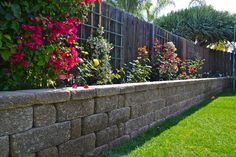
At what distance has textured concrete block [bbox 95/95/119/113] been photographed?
133 inches

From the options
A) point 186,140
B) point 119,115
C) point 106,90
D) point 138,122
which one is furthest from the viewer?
point 138,122

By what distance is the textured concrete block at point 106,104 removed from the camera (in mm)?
3379

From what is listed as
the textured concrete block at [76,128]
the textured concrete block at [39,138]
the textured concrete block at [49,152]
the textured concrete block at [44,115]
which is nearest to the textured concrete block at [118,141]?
the textured concrete block at [76,128]

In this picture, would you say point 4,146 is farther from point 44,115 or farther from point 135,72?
point 135,72

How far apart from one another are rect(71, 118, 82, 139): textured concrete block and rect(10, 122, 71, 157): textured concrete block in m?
0.06

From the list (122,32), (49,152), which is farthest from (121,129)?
(122,32)

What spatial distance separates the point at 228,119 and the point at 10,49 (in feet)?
15.1

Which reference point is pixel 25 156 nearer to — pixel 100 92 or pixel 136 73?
pixel 100 92

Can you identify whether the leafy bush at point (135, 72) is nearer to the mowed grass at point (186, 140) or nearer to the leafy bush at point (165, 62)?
the mowed grass at point (186, 140)

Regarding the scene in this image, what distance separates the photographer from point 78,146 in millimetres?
3072

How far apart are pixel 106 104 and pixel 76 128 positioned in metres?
0.59

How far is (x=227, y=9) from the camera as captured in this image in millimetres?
18000

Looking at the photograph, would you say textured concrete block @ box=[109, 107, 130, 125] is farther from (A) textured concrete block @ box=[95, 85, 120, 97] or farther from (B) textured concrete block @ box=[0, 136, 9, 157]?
(B) textured concrete block @ box=[0, 136, 9, 157]

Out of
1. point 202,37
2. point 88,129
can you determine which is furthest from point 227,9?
point 88,129
